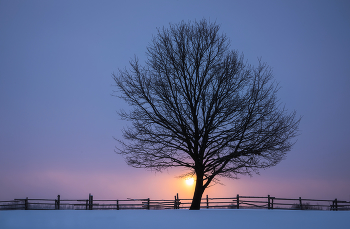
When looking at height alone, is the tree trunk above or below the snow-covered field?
above

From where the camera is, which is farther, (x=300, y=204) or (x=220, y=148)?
(x=300, y=204)

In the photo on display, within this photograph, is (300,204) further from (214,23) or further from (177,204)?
(214,23)

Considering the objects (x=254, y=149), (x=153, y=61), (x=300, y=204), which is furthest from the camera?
(x=300, y=204)

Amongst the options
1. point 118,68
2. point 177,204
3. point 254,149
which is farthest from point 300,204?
point 118,68

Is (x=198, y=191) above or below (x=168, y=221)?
above

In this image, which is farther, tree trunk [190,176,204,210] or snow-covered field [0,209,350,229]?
tree trunk [190,176,204,210]

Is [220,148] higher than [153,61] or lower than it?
lower

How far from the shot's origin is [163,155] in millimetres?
15859

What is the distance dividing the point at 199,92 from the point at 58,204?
Answer: 56.7 ft

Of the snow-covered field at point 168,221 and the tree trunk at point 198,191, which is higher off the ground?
the tree trunk at point 198,191

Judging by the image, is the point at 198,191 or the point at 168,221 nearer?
the point at 168,221

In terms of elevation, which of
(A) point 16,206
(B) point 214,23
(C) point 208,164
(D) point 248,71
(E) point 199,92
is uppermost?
(B) point 214,23

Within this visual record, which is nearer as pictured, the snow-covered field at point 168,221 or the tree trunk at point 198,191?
the snow-covered field at point 168,221

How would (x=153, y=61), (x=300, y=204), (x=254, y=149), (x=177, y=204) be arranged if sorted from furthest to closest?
(x=177, y=204) < (x=300, y=204) < (x=153, y=61) < (x=254, y=149)
